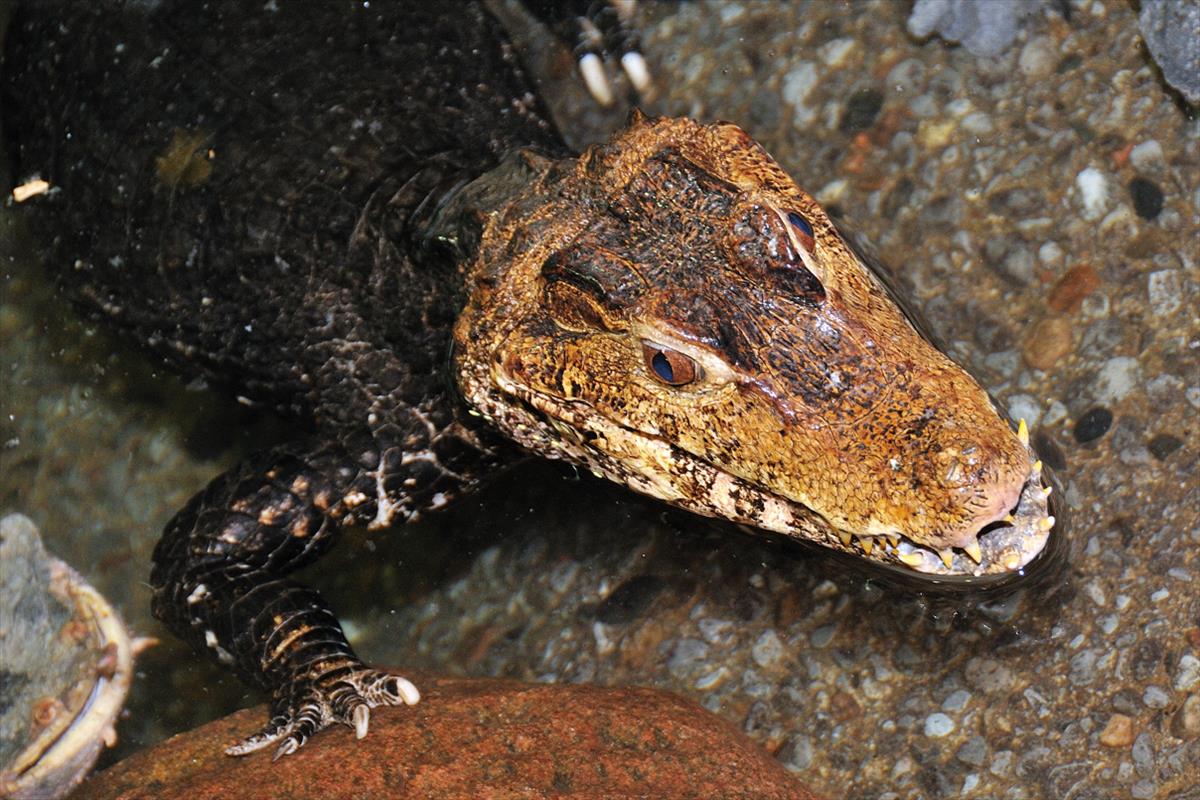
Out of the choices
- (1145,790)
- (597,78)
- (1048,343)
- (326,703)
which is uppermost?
(597,78)

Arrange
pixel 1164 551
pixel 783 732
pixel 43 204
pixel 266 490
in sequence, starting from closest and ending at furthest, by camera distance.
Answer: pixel 1164 551 < pixel 783 732 < pixel 266 490 < pixel 43 204

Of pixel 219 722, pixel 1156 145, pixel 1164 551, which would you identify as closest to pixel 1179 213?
pixel 1156 145

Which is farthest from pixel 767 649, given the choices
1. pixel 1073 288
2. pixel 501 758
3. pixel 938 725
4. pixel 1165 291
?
pixel 1165 291

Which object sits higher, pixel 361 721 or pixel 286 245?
pixel 286 245

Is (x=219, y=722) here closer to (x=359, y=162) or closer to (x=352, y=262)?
(x=352, y=262)

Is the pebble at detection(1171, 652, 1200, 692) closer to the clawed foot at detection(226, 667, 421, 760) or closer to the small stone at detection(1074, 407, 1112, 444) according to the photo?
the small stone at detection(1074, 407, 1112, 444)

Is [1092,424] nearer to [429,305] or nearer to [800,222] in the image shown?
[800,222]

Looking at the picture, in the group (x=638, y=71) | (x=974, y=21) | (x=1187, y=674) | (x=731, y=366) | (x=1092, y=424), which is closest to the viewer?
(x=731, y=366)
